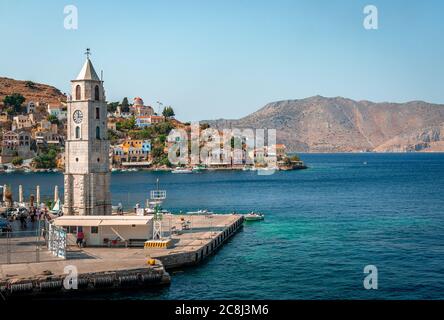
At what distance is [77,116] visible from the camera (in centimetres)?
4141

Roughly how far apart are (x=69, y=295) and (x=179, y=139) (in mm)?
166606

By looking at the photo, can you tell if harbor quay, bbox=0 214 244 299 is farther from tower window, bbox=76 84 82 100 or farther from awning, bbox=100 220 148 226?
tower window, bbox=76 84 82 100

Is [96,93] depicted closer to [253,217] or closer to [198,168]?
[253,217]

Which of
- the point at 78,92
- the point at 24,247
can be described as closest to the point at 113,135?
the point at 78,92

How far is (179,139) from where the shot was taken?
19462 cm

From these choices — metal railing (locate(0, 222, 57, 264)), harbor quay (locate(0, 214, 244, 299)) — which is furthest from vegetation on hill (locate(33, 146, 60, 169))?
harbor quay (locate(0, 214, 244, 299))

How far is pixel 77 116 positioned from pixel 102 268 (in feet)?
47.4

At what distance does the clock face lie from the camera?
41281 mm

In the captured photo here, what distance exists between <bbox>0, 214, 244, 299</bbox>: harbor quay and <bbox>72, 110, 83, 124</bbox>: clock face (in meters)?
8.61

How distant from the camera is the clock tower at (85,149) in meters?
41.2

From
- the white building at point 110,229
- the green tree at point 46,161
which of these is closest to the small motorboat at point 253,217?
the white building at point 110,229

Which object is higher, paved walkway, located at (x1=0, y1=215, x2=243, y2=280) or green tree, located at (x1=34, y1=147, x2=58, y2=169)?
green tree, located at (x1=34, y1=147, x2=58, y2=169)
